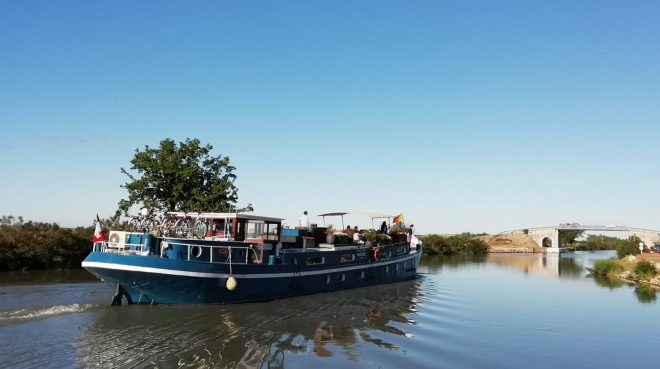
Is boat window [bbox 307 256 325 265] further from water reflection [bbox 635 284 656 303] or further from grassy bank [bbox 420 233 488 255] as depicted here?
grassy bank [bbox 420 233 488 255]

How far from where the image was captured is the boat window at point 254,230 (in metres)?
24.2

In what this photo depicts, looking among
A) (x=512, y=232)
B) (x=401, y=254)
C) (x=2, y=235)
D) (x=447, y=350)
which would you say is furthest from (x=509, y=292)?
(x=512, y=232)

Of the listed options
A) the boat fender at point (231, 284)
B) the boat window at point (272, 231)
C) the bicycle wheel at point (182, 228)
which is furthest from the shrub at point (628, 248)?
the bicycle wheel at point (182, 228)

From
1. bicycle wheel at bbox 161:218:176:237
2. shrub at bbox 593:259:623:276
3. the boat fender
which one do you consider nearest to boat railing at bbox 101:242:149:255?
bicycle wheel at bbox 161:218:176:237

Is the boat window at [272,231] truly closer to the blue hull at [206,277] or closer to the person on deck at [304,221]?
the blue hull at [206,277]

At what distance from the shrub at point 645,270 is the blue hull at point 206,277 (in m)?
32.3

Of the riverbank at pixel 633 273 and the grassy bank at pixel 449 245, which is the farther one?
the grassy bank at pixel 449 245

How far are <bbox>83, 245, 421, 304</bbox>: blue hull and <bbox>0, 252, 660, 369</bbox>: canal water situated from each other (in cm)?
61

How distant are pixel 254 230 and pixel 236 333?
26.9 feet

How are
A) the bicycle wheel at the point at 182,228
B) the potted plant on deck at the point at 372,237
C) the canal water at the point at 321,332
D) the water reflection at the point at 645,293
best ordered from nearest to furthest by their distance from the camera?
the canal water at the point at 321,332 → the bicycle wheel at the point at 182,228 → the water reflection at the point at 645,293 → the potted plant on deck at the point at 372,237

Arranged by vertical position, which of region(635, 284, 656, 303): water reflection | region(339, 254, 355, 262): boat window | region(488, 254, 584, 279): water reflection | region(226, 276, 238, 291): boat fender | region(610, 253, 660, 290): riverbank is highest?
region(339, 254, 355, 262): boat window

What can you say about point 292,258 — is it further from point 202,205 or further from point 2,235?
point 2,235

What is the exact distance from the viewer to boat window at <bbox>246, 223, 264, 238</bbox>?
24.2 meters

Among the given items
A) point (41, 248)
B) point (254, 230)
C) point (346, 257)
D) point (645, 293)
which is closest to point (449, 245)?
point (645, 293)
